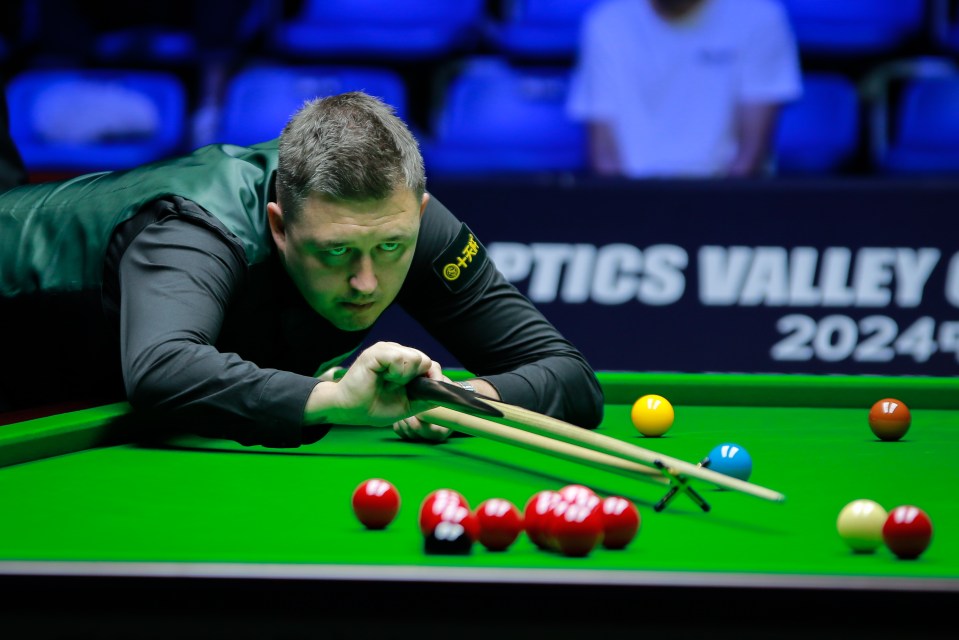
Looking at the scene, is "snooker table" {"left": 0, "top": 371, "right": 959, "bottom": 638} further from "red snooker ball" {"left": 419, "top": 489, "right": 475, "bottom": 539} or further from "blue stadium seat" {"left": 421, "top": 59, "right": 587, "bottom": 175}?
"blue stadium seat" {"left": 421, "top": 59, "right": 587, "bottom": 175}

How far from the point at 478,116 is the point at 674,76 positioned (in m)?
0.91

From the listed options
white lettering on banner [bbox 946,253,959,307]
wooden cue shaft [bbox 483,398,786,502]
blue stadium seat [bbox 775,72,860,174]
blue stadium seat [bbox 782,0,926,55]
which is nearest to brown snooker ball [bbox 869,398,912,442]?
wooden cue shaft [bbox 483,398,786,502]

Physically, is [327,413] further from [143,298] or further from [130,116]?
[130,116]

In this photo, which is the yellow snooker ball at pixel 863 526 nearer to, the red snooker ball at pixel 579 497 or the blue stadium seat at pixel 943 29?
Result: the red snooker ball at pixel 579 497

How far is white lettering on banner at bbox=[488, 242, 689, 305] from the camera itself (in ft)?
15.4

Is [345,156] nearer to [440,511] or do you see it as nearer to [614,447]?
[614,447]

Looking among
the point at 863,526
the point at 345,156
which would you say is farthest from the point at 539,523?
the point at 345,156

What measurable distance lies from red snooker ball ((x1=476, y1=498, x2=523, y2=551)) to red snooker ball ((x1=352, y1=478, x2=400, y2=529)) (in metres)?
0.15

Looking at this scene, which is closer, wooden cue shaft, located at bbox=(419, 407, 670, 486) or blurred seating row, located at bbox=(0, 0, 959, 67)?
wooden cue shaft, located at bbox=(419, 407, 670, 486)

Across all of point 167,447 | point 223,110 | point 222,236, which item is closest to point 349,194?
point 222,236

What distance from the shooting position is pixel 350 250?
7.97 ft

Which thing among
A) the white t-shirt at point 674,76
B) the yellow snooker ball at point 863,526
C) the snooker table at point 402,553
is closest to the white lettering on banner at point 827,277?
the white t-shirt at point 674,76

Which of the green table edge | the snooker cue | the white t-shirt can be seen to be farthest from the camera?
the white t-shirt

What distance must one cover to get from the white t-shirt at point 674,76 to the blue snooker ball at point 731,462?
11.3 feet
